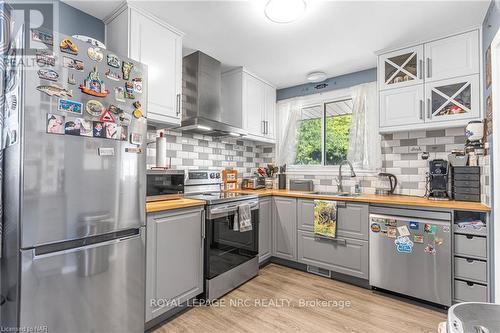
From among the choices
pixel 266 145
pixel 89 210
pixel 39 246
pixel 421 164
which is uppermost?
pixel 266 145

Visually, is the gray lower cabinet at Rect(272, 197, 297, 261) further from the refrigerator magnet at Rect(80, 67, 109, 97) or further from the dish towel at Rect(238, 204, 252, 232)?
the refrigerator magnet at Rect(80, 67, 109, 97)

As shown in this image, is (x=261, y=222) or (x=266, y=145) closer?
(x=261, y=222)

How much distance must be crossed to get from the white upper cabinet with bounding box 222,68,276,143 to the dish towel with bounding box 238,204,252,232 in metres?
1.13

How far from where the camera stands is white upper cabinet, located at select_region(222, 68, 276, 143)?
3199 millimetres

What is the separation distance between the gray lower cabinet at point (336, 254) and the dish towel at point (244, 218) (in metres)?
0.71

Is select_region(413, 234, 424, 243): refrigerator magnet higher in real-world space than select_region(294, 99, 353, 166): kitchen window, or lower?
lower

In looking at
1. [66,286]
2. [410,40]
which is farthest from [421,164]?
[66,286]

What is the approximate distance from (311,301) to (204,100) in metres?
2.30

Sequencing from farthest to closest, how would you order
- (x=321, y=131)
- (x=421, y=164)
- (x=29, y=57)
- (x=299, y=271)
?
(x=321, y=131) → (x=299, y=271) → (x=421, y=164) → (x=29, y=57)

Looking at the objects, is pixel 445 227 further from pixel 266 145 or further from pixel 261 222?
pixel 266 145

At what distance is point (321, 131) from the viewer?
358 centimetres

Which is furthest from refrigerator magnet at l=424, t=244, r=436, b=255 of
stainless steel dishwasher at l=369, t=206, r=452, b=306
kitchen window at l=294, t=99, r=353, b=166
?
kitchen window at l=294, t=99, r=353, b=166

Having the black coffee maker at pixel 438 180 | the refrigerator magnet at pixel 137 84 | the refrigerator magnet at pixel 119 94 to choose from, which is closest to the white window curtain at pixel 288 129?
the black coffee maker at pixel 438 180

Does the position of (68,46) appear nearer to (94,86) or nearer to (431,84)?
(94,86)
